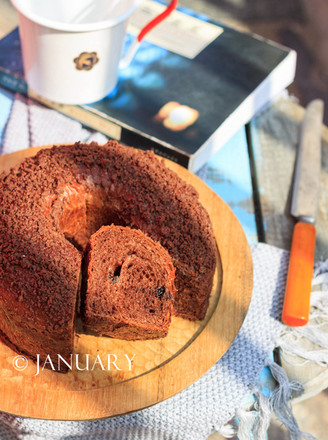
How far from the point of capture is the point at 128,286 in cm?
121

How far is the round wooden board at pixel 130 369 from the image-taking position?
1099 mm

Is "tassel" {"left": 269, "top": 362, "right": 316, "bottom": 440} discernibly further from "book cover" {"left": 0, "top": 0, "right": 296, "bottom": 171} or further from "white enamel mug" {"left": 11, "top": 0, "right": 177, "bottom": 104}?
"white enamel mug" {"left": 11, "top": 0, "right": 177, "bottom": 104}

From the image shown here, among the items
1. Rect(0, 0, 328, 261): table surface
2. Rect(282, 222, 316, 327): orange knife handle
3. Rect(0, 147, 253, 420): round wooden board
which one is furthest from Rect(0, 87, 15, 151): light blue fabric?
Rect(282, 222, 316, 327): orange knife handle

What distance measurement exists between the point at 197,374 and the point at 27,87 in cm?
121

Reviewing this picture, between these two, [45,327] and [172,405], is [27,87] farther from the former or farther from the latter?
[172,405]

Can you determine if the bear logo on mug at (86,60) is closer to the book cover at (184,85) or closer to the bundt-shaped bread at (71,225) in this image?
the book cover at (184,85)

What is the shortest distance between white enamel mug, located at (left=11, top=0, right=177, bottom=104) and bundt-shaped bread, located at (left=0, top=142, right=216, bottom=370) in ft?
1.22

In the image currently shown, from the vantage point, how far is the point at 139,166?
1.33 metres

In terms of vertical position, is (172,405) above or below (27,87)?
below

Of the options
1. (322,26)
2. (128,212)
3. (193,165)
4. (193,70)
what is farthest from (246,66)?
(322,26)

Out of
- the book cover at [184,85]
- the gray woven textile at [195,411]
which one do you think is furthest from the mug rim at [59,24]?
the gray woven textile at [195,411]

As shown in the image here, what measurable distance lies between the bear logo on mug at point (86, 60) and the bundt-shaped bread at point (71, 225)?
0.37m

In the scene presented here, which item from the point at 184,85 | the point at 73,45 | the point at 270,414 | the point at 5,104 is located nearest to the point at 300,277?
the point at 270,414

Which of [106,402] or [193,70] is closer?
[106,402]
